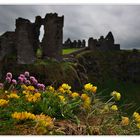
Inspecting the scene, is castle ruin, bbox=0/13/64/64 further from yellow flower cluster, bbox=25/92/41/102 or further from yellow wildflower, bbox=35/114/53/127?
yellow wildflower, bbox=35/114/53/127

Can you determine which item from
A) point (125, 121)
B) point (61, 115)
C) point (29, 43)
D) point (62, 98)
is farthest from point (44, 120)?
point (29, 43)

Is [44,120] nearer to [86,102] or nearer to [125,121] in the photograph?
[86,102]

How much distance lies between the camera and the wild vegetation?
3.19 meters

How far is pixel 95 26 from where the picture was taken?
4578 mm

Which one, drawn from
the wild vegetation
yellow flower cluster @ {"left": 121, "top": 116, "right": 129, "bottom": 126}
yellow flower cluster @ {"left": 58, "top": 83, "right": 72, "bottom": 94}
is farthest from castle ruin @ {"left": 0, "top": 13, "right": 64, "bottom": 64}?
yellow flower cluster @ {"left": 121, "top": 116, "right": 129, "bottom": 126}

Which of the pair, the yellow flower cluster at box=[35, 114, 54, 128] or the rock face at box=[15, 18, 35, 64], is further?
the rock face at box=[15, 18, 35, 64]

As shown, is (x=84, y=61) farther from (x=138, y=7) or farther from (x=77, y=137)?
(x=77, y=137)

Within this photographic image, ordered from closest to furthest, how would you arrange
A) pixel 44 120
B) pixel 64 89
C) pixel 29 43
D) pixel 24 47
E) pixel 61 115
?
pixel 44 120 < pixel 61 115 < pixel 64 89 < pixel 29 43 < pixel 24 47

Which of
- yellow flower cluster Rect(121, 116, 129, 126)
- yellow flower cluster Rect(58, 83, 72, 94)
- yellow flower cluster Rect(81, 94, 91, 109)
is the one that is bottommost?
yellow flower cluster Rect(121, 116, 129, 126)

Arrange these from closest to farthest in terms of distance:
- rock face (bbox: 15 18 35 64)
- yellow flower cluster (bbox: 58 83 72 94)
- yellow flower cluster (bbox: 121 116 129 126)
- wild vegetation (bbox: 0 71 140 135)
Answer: wild vegetation (bbox: 0 71 140 135)
yellow flower cluster (bbox: 121 116 129 126)
yellow flower cluster (bbox: 58 83 72 94)
rock face (bbox: 15 18 35 64)

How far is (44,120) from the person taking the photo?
3104 mm

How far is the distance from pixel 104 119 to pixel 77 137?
30 cm

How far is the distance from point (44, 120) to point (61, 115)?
30cm

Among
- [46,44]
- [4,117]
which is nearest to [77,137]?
[4,117]
